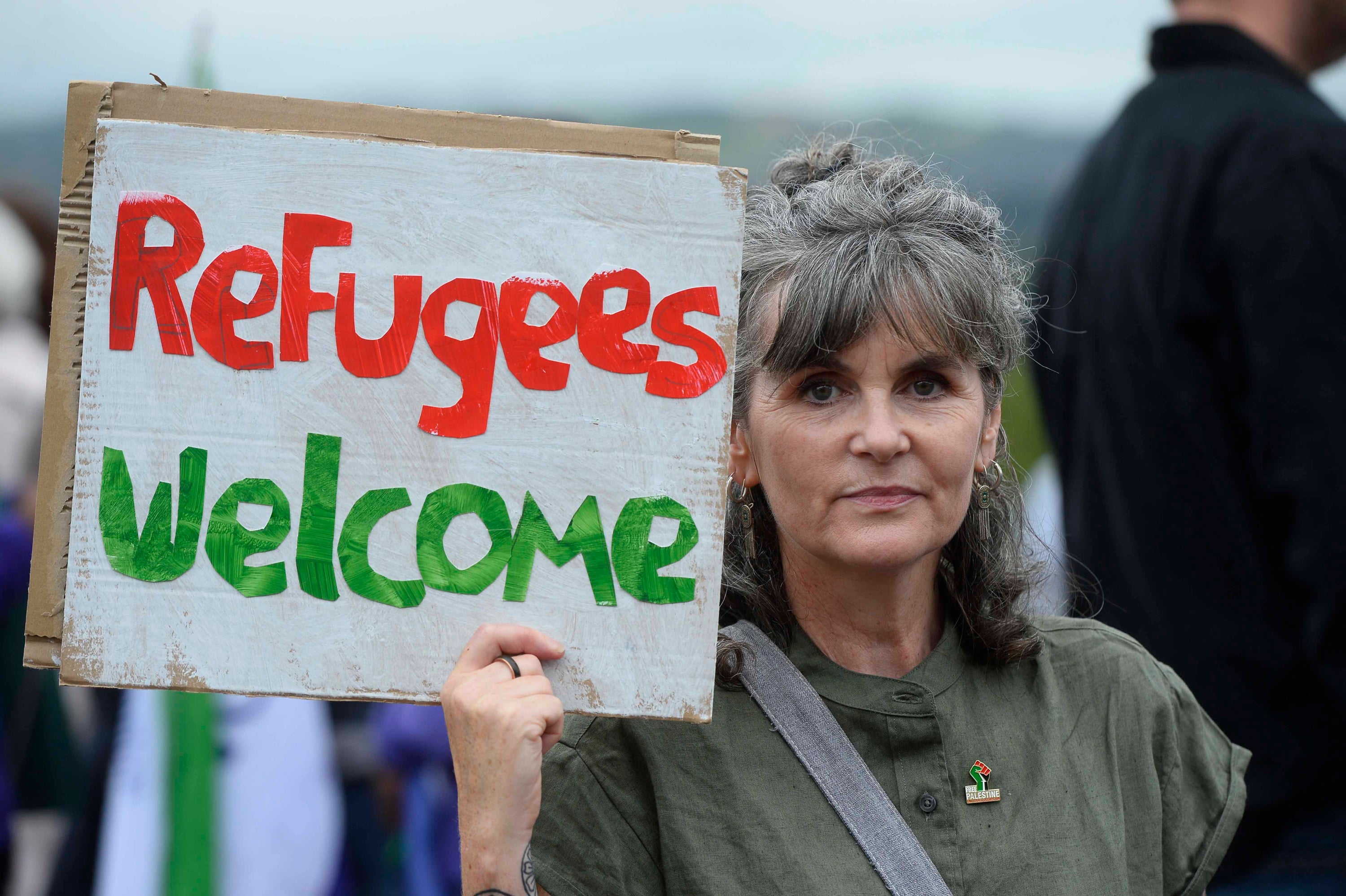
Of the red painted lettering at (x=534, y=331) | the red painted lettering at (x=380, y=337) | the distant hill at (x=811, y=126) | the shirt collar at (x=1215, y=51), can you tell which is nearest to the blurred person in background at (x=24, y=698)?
the distant hill at (x=811, y=126)

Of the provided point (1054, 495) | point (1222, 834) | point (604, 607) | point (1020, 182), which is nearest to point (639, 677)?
point (604, 607)

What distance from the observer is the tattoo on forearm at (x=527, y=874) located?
4.62 ft

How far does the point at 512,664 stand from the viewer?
148 centimetres

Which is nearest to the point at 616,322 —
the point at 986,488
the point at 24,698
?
the point at 986,488

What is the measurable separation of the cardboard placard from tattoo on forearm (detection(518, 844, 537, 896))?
17 centimetres

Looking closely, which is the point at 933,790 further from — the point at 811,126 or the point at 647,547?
the point at 811,126

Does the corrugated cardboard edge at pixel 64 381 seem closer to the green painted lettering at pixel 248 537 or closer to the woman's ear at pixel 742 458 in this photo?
the green painted lettering at pixel 248 537

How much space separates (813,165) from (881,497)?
51 centimetres

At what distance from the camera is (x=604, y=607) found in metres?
1.52

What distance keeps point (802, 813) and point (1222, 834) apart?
0.60 metres

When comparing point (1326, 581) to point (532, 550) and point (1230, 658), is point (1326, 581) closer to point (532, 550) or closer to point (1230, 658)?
point (1230, 658)

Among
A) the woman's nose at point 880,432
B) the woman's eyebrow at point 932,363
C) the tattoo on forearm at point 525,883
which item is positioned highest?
the woman's eyebrow at point 932,363

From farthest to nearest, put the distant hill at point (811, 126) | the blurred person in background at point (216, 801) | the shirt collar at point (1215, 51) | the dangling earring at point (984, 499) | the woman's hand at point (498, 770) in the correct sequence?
the distant hill at point (811, 126)
the blurred person in background at point (216, 801)
the shirt collar at point (1215, 51)
the dangling earring at point (984, 499)
the woman's hand at point (498, 770)

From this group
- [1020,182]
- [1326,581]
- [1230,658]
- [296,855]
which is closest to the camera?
[1326,581]
